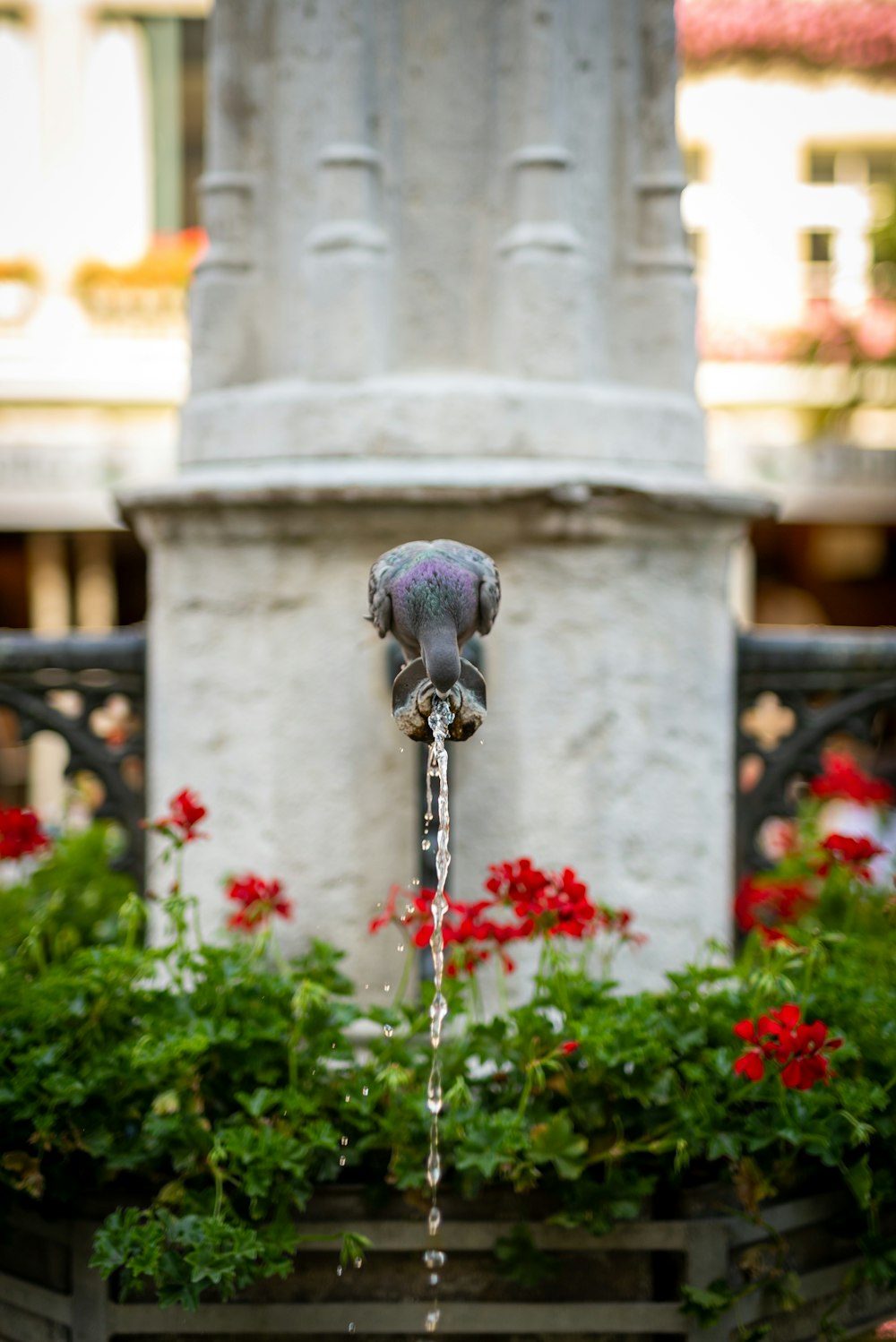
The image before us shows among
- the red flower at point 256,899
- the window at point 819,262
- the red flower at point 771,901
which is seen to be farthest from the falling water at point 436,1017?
the window at point 819,262

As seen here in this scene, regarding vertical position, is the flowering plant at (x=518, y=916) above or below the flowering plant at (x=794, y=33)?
below

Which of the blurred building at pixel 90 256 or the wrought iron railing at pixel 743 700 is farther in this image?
the blurred building at pixel 90 256

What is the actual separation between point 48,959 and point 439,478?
3.39 feet

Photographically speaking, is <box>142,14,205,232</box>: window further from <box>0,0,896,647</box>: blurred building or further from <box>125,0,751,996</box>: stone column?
<box>125,0,751,996</box>: stone column

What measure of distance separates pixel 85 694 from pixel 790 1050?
4.99ft

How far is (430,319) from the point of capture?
247 centimetres

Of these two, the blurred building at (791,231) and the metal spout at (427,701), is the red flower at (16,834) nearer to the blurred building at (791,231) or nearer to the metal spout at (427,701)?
the metal spout at (427,701)

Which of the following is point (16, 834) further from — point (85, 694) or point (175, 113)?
point (175, 113)

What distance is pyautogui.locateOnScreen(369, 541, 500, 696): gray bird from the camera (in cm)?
167

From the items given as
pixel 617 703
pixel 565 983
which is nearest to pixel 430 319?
pixel 617 703

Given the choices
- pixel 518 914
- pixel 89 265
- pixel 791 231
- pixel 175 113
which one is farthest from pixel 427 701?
pixel 791 231

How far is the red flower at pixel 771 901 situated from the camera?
2520mm

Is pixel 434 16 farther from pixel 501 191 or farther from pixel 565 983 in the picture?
pixel 565 983

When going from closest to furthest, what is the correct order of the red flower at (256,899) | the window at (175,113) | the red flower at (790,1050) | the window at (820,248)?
the red flower at (790,1050) → the red flower at (256,899) → the window at (175,113) → the window at (820,248)
